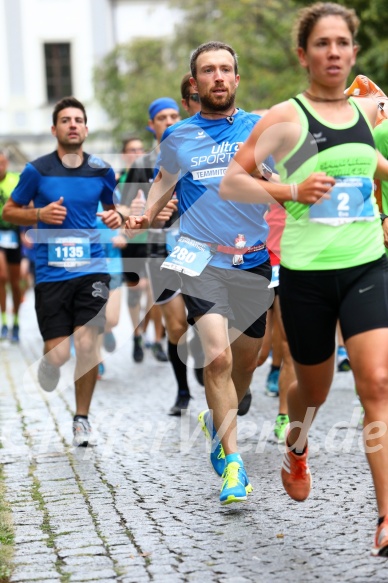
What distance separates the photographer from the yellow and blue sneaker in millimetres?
5781

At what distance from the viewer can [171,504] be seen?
6117 millimetres

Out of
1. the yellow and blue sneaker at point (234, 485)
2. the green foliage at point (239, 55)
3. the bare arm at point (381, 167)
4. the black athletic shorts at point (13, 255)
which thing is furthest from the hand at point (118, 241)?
the bare arm at point (381, 167)

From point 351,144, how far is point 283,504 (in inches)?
80.8

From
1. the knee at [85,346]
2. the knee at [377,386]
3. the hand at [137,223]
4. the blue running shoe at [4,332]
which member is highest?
the hand at [137,223]

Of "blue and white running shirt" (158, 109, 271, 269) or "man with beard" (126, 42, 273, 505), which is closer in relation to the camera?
"man with beard" (126, 42, 273, 505)

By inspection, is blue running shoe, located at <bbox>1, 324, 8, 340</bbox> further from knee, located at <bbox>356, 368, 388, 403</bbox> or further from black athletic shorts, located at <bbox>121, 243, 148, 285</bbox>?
knee, located at <bbox>356, 368, 388, 403</bbox>

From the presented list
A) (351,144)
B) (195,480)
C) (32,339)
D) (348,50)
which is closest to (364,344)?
(351,144)

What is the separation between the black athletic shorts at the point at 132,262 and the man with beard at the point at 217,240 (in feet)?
19.8

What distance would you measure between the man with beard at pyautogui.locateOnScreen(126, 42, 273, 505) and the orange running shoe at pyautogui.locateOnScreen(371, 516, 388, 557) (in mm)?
1670

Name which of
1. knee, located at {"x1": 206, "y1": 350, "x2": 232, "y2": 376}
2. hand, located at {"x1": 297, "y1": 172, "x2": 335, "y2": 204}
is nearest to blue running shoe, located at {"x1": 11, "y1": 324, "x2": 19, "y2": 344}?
knee, located at {"x1": 206, "y1": 350, "x2": 232, "y2": 376}

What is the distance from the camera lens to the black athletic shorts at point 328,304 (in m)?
4.81

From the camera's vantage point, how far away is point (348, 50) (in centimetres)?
482

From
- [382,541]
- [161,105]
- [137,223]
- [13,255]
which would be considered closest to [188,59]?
[13,255]

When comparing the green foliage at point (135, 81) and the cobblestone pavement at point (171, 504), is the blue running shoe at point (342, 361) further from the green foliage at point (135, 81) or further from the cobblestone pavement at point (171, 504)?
the green foliage at point (135, 81)
